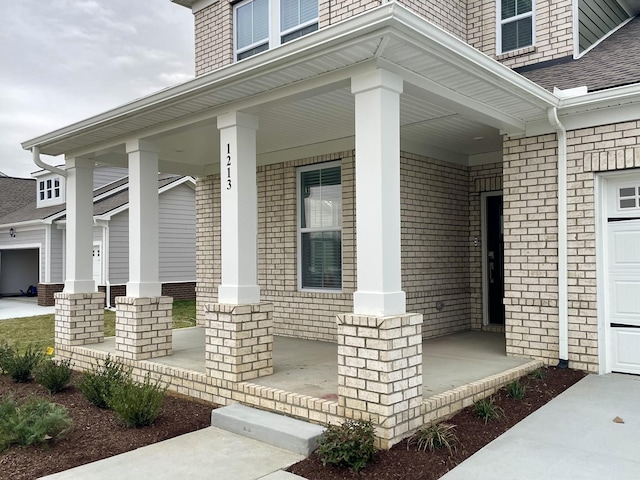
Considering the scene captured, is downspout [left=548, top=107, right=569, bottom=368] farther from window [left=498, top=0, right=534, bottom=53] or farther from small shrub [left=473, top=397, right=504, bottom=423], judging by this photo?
window [left=498, top=0, right=534, bottom=53]

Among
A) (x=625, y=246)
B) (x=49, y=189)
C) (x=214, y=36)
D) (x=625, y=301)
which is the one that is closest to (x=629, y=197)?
(x=625, y=246)

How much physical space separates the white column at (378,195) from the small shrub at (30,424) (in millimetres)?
2752

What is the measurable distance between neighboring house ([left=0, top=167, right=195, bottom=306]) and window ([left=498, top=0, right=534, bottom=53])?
45.0ft

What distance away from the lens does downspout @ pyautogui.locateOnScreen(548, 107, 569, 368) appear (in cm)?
627

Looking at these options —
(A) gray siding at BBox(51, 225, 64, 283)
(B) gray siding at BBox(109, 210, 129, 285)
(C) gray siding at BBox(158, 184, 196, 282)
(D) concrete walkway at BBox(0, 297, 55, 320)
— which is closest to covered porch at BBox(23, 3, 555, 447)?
(D) concrete walkway at BBox(0, 297, 55, 320)

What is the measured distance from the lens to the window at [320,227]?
8.22 metres

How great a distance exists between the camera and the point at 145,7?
17531mm

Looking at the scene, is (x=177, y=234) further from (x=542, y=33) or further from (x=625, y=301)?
(x=625, y=301)

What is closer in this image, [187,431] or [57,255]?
[187,431]

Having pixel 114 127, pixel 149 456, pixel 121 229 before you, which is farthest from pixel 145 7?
pixel 149 456

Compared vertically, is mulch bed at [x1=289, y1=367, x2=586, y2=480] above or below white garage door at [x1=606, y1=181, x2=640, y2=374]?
below

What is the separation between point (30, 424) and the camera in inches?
183

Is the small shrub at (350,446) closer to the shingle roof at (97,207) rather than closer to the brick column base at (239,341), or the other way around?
the brick column base at (239,341)

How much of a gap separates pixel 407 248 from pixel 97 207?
14.5 meters
